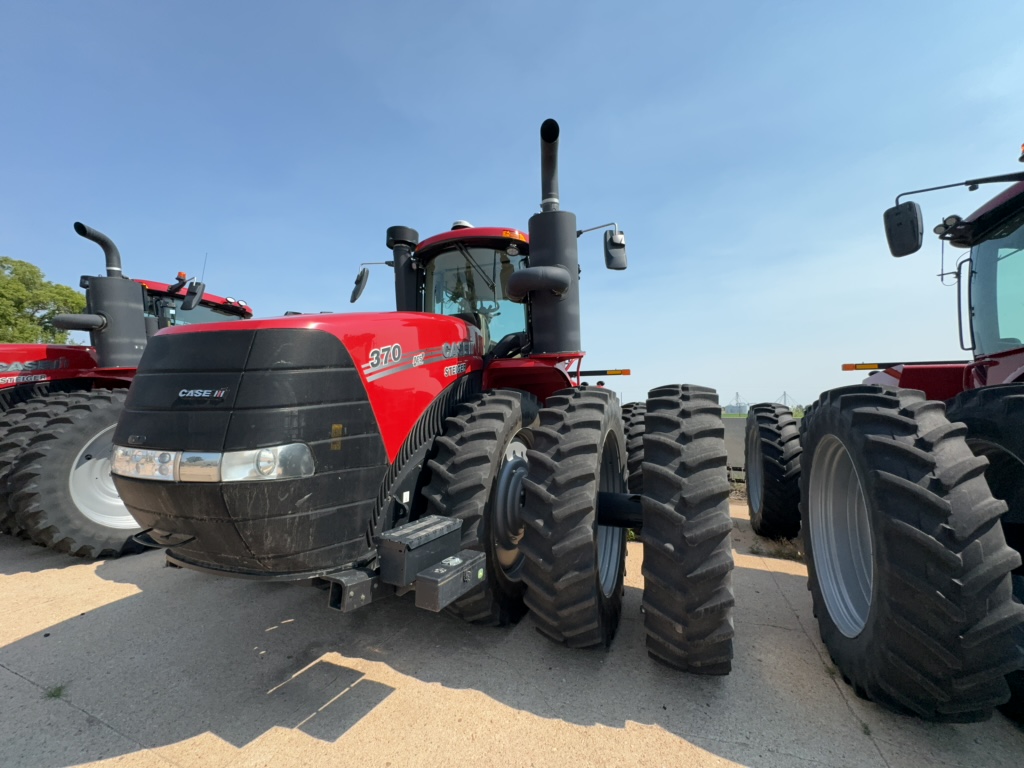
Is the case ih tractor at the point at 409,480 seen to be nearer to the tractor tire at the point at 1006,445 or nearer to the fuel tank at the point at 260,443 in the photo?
the fuel tank at the point at 260,443

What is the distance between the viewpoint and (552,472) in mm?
2148

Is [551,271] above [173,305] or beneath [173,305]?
beneath

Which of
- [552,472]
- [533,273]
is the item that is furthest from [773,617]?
[533,273]

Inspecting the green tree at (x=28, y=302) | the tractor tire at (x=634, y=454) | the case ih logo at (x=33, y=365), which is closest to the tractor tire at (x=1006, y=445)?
the tractor tire at (x=634, y=454)

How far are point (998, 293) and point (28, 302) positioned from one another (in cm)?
4026

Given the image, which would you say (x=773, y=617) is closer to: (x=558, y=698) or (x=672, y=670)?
(x=672, y=670)

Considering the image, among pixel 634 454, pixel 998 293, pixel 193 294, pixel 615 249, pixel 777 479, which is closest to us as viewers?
pixel 998 293

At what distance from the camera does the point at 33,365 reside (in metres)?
4.66

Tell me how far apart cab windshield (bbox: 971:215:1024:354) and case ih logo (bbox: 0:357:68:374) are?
815 centimetres

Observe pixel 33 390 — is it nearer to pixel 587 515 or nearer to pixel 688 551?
pixel 587 515

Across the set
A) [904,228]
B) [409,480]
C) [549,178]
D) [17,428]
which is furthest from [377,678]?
[17,428]

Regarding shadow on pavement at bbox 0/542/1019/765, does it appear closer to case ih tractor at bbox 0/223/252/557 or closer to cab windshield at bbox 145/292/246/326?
case ih tractor at bbox 0/223/252/557

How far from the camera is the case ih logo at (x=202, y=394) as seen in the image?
68.8 inches

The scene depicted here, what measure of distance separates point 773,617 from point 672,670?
3.11 ft
